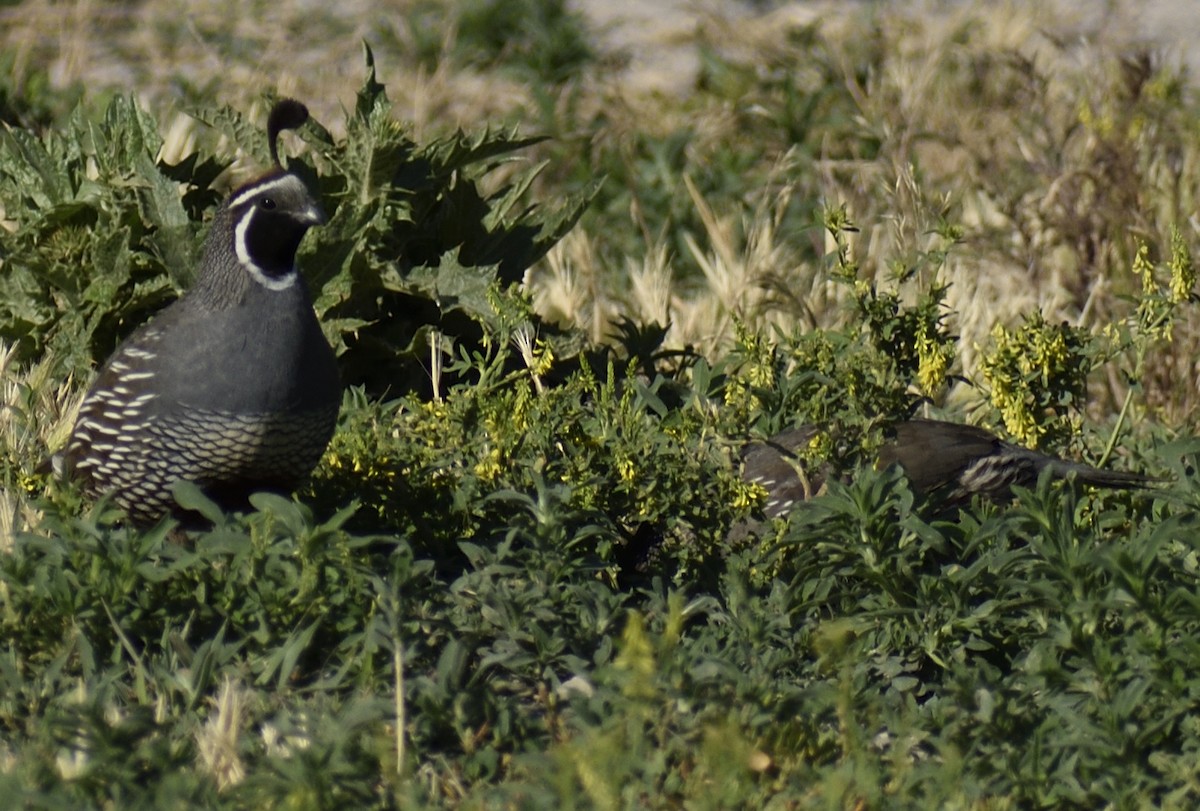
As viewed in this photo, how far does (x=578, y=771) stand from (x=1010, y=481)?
7.50 feet

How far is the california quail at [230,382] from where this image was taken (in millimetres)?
3955

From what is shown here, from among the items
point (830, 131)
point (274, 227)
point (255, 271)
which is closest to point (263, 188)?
point (274, 227)

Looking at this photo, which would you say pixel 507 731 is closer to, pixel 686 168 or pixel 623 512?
pixel 623 512

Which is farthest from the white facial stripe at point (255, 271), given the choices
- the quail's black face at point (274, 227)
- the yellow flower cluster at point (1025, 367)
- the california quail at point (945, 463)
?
the yellow flower cluster at point (1025, 367)

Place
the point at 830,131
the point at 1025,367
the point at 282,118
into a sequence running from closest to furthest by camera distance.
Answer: the point at 1025,367 → the point at 282,118 → the point at 830,131

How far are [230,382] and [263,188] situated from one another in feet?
1.58

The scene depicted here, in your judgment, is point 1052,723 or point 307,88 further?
point 307,88

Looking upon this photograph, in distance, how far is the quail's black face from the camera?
4109mm

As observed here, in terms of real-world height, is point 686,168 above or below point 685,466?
below

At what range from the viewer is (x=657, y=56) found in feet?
31.1

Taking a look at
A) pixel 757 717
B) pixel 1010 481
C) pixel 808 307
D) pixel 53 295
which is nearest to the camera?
pixel 757 717

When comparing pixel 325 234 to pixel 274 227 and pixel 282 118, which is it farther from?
pixel 274 227

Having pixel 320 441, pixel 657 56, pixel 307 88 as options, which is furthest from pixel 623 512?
pixel 657 56

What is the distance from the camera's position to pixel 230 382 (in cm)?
398
